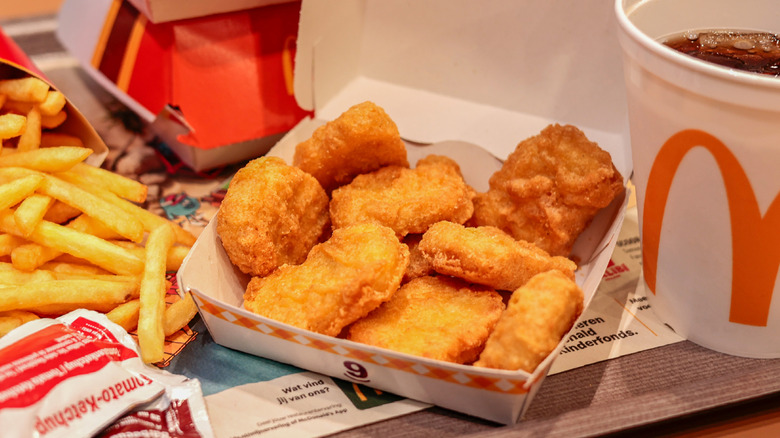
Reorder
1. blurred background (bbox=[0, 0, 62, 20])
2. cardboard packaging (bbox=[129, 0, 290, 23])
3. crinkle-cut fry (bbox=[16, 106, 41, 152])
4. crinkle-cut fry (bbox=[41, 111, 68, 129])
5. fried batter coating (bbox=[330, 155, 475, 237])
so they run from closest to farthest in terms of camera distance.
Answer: fried batter coating (bbox=[330, 155, 475, 237]), crinkle-cut fry (bbox=[16, 106, 41, 152]), crinkle-cut fry (bbox=[41, 111, 68, 129]), cardboard packaging (bbox=[129, 0, 290, 23]), blurred background (bbox=[0, 0, 62, 20])

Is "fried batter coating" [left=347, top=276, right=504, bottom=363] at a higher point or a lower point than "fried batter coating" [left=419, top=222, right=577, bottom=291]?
lower

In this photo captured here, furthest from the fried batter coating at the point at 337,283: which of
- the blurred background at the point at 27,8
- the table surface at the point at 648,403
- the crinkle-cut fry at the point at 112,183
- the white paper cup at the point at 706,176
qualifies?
the blurred background at the point at 27,8

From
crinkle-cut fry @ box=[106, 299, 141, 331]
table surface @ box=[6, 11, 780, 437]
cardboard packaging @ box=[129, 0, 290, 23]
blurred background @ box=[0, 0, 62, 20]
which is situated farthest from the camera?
blurred background @ box=[0, 0, 62, 20]

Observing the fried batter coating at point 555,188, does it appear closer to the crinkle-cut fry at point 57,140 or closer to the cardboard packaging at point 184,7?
the cardboard packaging at point 184,7

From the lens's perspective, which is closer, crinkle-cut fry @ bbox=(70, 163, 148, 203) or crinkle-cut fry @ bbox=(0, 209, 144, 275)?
crinkle-cut fry @ bbox=(0, 209, 144, 275)

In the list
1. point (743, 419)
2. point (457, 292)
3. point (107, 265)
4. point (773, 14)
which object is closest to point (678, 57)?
point (773, 14)

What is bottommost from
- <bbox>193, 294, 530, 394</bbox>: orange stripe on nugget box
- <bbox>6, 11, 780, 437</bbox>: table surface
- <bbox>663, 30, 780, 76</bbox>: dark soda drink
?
<bbox>6, 11, 780, 437</bbox>: table surface

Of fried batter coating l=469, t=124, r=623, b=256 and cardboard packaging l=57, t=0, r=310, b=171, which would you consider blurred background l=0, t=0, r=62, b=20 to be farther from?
fried batter coating l=469, t=124, r=623, b=256

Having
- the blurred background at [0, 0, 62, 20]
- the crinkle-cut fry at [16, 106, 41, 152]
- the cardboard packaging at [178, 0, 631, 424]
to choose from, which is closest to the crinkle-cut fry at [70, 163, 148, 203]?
the crinkle-cut fry at [16, 106, 41, 152]
